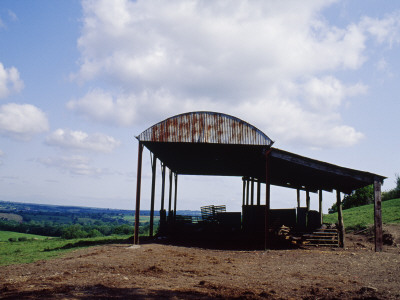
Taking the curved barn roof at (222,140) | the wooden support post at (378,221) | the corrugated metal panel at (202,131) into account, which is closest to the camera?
the wooden support post at (378,221)

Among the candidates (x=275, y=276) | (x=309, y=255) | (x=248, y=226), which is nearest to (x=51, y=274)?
(x=275, y=276)

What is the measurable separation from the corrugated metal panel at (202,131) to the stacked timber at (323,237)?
607 cm

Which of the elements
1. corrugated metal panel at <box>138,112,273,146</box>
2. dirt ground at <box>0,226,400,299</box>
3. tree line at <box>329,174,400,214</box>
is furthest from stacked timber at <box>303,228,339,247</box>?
tree line at <box>329,174,400,214</box>

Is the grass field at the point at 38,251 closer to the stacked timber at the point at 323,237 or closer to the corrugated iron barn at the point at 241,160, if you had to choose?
the corrugated iron barn at the point at 241,160

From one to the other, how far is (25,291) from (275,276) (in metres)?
6.49

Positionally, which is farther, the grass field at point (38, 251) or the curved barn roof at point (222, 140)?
the curved barn roof at point (222, 140)

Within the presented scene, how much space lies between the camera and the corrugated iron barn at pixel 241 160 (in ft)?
53.2

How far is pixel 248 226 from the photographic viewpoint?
22.2 m

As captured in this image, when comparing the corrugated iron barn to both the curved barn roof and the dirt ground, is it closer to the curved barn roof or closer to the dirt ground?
the curved barn roof

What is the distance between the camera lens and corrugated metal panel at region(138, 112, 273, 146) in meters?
16.3

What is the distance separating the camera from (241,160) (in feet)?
68.7

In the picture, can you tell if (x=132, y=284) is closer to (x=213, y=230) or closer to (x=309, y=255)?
(x=309, y=255)

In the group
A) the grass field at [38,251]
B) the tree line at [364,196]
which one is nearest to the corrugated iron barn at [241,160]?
the grass field at [38,251]

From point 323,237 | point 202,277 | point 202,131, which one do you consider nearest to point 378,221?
point 323,237
